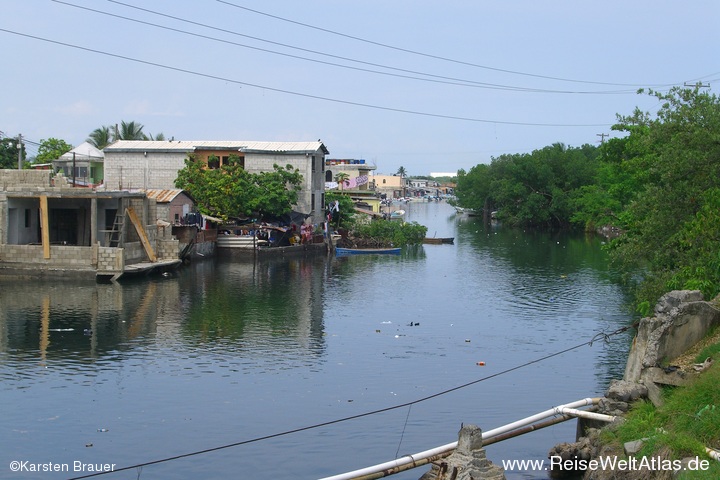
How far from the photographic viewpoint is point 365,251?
63.7m

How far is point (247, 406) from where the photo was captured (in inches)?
870

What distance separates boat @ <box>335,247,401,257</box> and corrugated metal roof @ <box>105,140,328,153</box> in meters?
8.38

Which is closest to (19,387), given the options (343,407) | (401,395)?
(343,407)

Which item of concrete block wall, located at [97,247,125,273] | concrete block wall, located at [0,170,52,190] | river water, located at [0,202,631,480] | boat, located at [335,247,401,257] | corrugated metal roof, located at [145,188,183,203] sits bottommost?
river water, located at [0,202,631,480]

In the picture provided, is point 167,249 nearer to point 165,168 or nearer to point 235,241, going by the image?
point 235,241

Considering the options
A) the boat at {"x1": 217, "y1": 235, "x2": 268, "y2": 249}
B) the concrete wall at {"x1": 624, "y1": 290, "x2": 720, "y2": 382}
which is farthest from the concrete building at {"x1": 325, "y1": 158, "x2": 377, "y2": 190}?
the concrete wall at {"x1": 624, "y1": 290, "x2": 720, "y2": 382}

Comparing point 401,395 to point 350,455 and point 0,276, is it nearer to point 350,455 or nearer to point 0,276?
point 350,455

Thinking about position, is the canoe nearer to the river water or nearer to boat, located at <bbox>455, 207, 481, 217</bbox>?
the river water

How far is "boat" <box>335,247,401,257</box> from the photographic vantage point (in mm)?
63438

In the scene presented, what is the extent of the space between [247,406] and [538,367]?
10456mm

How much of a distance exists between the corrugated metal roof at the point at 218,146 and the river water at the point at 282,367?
56.1 ft

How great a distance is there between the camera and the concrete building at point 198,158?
204 ft

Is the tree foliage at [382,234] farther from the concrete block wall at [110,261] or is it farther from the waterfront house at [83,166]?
the concrete block wall at [110,261]

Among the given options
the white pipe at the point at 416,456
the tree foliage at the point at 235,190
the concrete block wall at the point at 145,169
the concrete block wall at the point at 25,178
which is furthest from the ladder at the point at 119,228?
the white pipe at the point at 416,456
